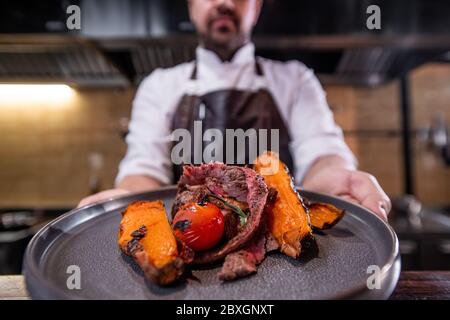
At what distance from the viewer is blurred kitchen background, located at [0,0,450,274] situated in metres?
2.33

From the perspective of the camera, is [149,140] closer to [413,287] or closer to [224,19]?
[224,19]

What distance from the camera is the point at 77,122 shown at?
141 inches

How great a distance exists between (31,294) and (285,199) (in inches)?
19.3

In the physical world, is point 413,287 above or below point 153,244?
below

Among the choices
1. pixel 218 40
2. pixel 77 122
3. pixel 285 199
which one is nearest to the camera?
pixel 285 199

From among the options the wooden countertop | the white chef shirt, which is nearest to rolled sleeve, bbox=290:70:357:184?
the white chef shirt

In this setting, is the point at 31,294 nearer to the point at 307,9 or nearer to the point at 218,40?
the point at 218,40

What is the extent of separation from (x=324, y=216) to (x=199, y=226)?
305 mm

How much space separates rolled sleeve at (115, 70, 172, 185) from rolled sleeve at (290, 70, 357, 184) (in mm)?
657

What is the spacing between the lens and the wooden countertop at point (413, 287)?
65 cm

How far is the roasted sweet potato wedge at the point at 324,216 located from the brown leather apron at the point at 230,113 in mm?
858

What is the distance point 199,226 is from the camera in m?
0.62

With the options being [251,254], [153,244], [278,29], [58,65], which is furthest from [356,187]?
[58,65]
